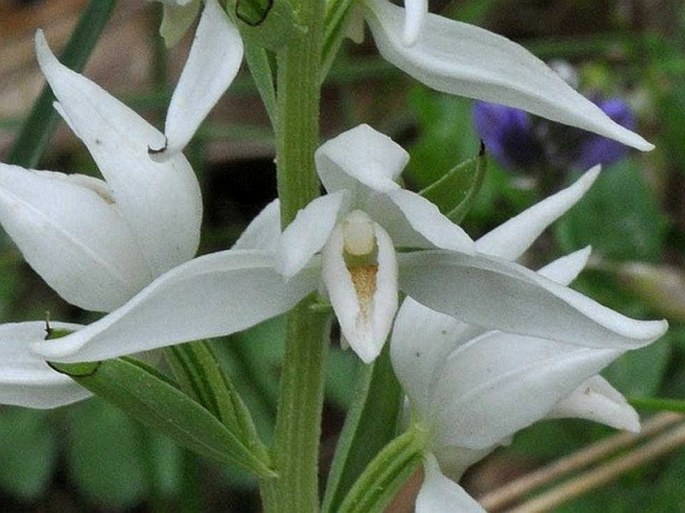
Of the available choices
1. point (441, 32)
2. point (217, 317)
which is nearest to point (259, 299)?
point (217, 317)

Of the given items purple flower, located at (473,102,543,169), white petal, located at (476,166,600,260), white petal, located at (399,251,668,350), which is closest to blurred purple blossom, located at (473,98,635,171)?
purple flower, located at (473,102,543,169)

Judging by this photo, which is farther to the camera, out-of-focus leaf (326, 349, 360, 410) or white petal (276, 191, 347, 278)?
out-of-focus leaf (326, 349, 360, 410)

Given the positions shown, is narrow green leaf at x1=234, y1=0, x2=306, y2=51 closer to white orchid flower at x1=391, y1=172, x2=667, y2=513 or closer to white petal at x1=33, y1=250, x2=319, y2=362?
white petal at x1=33, y1=250, x2=319, y2=362

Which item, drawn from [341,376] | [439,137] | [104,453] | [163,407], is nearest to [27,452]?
[104,453]

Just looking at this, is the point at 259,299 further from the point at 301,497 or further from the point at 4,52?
the point at 4,52

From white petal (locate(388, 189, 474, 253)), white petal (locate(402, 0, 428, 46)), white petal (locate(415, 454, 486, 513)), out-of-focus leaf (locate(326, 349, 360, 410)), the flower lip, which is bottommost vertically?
out-of-focus leaf (locate(326, 349, 360, 410))
